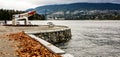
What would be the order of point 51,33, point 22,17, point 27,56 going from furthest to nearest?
point 22,17 < point 51,33 < point 27,56

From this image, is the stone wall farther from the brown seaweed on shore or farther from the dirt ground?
the brown seaweed on shore

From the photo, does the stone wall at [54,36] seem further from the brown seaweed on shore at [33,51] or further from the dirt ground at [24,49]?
the brown seaweed on shore at [33,51]


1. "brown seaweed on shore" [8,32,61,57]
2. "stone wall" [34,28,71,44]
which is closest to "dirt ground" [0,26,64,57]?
"brown seaweed on shore" [8,32,61,57]

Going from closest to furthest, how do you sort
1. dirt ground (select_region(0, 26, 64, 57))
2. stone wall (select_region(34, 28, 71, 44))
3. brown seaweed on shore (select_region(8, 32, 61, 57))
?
brown seaweed on shore (select_region(8, 32, 61, 57)) → dirt ground (select_region(0, 26, 64, 57)) → stone wall (select_region(34, 28, 71, 44))

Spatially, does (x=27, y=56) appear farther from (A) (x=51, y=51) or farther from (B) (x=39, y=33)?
(B) (x=39, y=33)

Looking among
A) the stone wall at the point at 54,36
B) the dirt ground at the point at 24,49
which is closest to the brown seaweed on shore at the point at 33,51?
the dirt ground at the point at 24,49

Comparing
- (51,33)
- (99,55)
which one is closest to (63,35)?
(51,33)

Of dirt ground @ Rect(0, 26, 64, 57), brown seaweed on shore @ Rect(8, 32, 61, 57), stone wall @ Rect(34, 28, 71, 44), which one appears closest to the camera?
brown seaweed on shore @ Rect(8, 32, 61, 57)

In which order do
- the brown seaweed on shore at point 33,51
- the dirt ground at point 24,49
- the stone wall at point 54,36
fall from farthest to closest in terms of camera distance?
the stone wall at point 54,36 < the dirt ground at point 24,49 < the brown seaweed on shore at point 33,51

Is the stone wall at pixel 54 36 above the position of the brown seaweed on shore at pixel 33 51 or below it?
below

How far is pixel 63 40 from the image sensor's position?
42.3 metres

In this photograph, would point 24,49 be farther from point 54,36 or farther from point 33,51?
point 54,36

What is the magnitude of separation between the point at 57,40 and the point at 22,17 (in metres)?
23.7

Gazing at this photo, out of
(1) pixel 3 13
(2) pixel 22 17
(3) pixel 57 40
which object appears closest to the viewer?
(3) pixel 57 40
